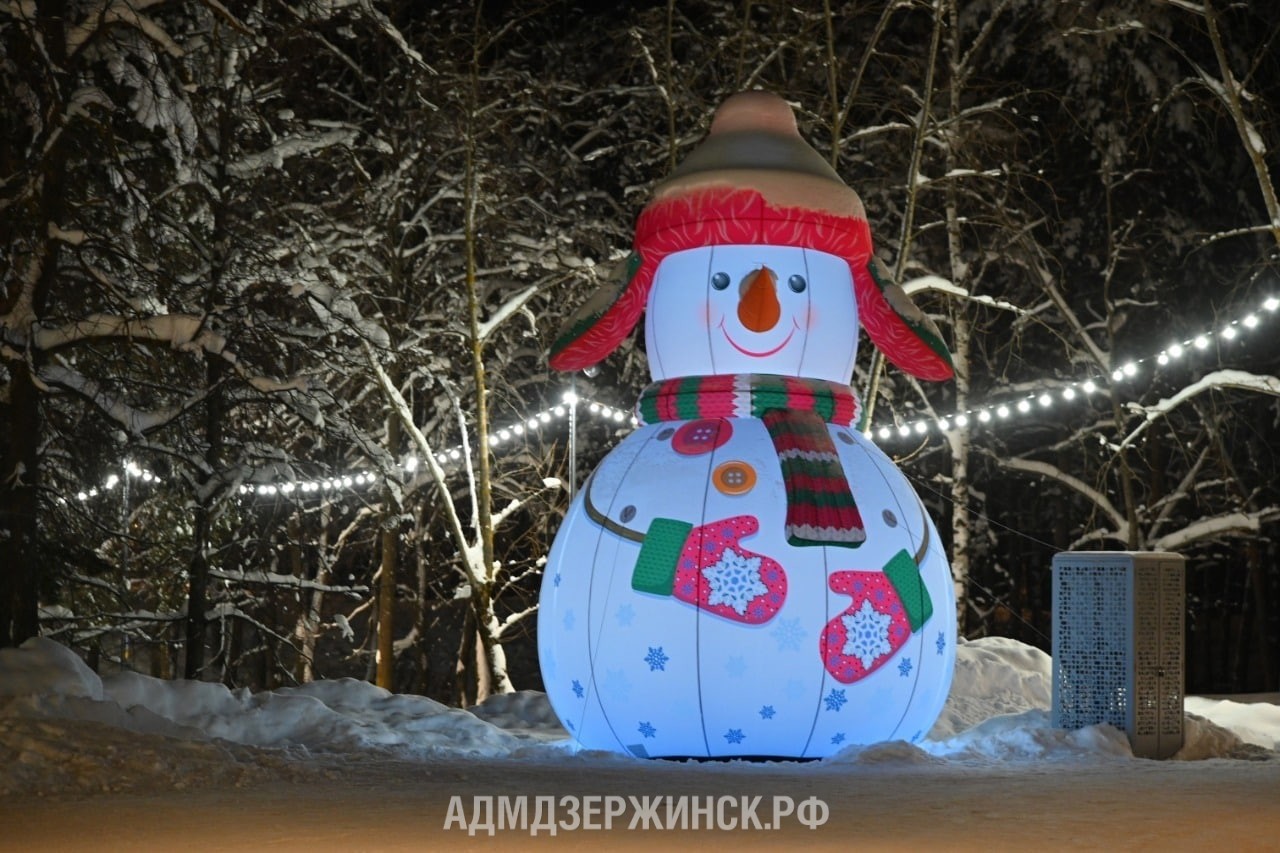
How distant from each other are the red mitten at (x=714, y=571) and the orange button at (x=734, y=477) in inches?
7.2

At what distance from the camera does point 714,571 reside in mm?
8570

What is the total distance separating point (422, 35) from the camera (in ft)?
53.1

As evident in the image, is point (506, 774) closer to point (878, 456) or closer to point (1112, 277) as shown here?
point (878, 456)

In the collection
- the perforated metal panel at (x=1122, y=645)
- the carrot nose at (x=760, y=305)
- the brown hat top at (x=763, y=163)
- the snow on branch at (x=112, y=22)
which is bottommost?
the perforated metal panel at (x=1122, y=645)

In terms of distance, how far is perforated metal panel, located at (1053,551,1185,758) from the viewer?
9.94 m

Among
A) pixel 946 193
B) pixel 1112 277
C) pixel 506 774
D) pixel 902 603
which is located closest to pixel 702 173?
pixel 902 603

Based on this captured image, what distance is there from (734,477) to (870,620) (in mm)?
1080

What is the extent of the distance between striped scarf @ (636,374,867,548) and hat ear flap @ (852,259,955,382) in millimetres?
430

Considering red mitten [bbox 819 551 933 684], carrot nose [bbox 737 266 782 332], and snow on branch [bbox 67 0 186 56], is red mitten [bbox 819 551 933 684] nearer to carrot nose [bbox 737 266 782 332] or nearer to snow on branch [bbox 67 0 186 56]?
carrot nose [bbox 737 266 782 332]

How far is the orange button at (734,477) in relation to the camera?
8789 millimetres

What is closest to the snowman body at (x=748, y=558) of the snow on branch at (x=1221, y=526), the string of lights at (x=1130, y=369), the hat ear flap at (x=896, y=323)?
the hat ear flap at (x=896, y=323)

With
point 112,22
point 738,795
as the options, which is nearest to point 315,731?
point 738,795

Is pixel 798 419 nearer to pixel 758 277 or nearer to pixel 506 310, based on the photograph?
pixel 758 277

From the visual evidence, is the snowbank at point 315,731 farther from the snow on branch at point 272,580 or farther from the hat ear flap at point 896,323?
the hat ear flap at point 896,323
